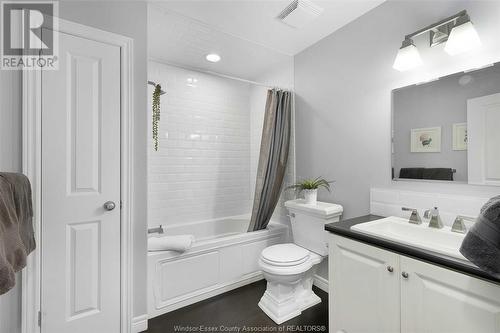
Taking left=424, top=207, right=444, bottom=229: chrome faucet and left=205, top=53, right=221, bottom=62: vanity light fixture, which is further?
left=205, top=53, right=221, bottom=62: vanity light fixture

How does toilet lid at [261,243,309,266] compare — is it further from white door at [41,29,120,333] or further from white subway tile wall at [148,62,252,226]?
white subway tile wall at [148,62,252,226]

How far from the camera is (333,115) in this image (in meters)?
2.31

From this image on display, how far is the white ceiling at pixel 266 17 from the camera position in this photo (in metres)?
1.89

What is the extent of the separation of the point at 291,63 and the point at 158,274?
8.45 ft

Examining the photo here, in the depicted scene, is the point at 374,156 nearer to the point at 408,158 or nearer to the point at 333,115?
the point at 408,158

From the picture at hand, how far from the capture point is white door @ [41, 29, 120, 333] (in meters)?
1.48

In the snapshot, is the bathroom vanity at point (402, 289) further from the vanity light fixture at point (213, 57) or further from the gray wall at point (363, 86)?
the vanity light fixture at point (213, 57)

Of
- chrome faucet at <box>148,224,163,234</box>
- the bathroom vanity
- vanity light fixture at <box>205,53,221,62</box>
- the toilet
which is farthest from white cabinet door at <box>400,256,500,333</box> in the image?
vanity light fixture at <box>205,53,221,62</box>

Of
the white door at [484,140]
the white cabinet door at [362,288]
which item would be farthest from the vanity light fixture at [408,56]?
the white cabinet door at [362,288]

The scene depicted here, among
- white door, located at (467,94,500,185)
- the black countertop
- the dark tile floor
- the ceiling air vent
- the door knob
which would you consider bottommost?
the dark tile floor

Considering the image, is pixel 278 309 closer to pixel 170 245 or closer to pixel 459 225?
pixel 170 245

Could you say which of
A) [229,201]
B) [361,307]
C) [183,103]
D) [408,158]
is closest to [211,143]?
[183,103]

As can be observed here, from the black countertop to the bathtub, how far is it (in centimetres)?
103

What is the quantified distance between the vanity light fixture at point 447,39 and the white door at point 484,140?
0.33 meters
